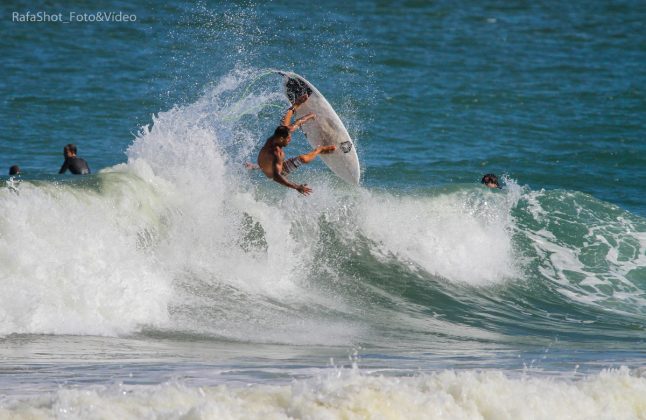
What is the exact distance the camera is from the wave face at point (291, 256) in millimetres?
11078

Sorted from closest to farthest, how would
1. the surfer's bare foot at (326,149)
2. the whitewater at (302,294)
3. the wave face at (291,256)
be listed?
the whitewater at (302,294) < the wave face at (291,256) < the surfer's bare foot at (326,149)

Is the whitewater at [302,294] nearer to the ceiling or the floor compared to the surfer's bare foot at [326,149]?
nearer to the floor

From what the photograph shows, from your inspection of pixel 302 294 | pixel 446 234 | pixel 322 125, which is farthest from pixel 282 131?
pixel 446 234

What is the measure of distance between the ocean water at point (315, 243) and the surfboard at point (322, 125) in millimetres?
1150

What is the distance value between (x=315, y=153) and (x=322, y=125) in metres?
1.51

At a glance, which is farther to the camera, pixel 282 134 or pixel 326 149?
pixel 326 149

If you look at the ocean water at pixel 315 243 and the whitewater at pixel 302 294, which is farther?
the ocean water at pixel 315 243

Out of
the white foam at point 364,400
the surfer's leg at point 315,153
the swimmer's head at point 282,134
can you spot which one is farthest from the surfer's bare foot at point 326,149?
the white foam at point 364,400

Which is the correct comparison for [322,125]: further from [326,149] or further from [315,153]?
[315,153]

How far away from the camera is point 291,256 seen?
1398cm

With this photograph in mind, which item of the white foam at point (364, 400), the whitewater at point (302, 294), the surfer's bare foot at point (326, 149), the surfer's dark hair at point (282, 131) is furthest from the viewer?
the surfer's bare foot at point (326, 149)

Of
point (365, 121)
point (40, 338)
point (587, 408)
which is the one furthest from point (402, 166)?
point (587, 408)

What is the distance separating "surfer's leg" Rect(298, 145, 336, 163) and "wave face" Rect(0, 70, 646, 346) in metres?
1.67

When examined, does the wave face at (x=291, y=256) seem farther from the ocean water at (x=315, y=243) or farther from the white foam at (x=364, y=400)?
the white foam at (x=364, y=400)
